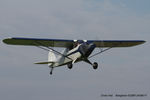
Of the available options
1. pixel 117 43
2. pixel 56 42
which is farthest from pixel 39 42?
pixel 117 43

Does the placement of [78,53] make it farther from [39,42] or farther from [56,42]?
[39,42]

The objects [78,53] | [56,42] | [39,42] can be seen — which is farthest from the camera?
[56,42]

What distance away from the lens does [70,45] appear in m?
29.9

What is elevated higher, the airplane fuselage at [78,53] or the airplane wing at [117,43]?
the airplane wing at [117,43]

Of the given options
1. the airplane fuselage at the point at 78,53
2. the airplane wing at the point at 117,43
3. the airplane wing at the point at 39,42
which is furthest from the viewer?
the airplane wing at the point at 117,43

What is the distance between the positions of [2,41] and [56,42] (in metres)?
4.71

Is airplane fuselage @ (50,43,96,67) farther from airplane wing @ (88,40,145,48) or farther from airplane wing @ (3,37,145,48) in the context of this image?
airplane wing @ (88,40,145,48)

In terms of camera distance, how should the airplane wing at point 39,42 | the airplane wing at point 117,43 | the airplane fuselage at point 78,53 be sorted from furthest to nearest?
the airplane wing at point 117,43, the airplane wing at point 39,42, the airplane fuselage at point 78,53

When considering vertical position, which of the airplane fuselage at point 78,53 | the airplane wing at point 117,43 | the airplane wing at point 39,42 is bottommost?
the airplane fuselage at point 78,53

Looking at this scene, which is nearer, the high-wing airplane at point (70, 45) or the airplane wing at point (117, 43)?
the high-wing airplane at point (70, 45)

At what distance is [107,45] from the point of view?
32.6 metres

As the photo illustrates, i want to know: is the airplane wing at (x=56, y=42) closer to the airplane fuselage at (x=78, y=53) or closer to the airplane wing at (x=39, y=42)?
the airplane wing at (x=39, y=42)

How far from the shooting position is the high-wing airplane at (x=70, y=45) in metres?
27.0

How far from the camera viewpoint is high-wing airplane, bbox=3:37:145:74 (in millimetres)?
27031
